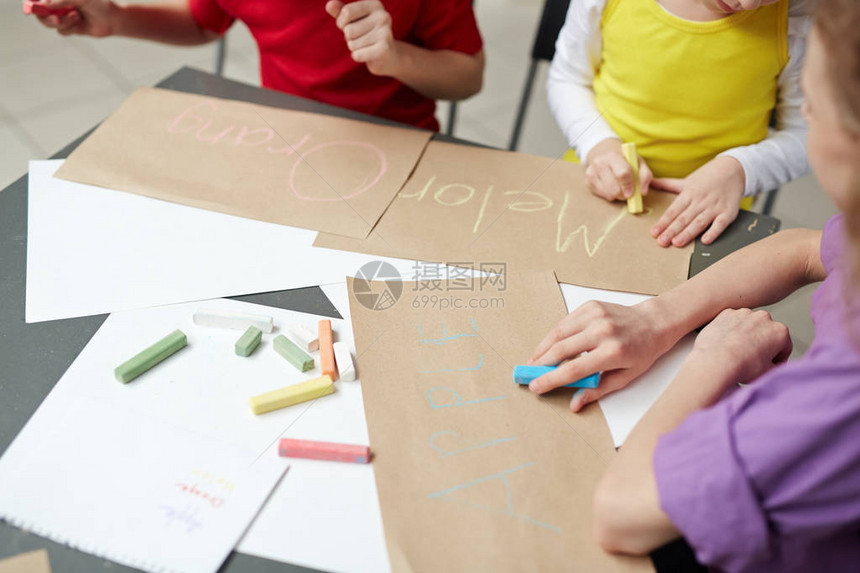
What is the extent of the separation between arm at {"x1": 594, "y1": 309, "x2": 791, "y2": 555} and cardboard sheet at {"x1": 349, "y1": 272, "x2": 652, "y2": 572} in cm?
2

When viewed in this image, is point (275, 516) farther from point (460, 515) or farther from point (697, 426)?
point (697, 426)

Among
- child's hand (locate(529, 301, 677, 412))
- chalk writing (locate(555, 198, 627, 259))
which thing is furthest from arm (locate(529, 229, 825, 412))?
chalk writing (locate(555, 198, 627, 259))

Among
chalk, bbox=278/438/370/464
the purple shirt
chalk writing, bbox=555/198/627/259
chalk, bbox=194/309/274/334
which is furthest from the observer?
chalk writing, bbox=555/198/627/259

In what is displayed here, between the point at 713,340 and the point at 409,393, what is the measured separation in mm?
288

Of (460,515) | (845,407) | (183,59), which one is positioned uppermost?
(845,407)

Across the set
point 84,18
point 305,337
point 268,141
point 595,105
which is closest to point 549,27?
point 595,105

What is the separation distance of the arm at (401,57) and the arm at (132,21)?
371 mm

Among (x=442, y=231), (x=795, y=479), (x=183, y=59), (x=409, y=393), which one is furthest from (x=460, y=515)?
(x=183, y=59)

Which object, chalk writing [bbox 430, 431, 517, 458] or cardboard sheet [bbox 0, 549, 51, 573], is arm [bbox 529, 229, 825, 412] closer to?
chalk writing [bbox 430, 431, 517, 458]

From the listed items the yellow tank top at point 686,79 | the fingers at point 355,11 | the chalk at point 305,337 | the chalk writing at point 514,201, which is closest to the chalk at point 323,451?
the chalk at point 305,337

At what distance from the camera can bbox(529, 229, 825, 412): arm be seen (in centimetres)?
58

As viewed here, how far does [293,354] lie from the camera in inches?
23.2

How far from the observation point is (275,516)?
1.58 feet

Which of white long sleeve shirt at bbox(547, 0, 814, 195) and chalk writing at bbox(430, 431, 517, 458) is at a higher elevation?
white long sleeve shirt at bbox(547, 0, 814, 195)
